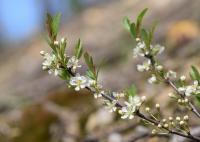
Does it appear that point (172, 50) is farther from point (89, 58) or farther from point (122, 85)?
point (89, 58)

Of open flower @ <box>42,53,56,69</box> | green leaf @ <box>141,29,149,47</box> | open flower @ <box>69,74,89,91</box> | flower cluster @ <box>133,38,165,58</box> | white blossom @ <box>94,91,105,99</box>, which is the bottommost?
white blossom @ <box>94,91,105,99</box>

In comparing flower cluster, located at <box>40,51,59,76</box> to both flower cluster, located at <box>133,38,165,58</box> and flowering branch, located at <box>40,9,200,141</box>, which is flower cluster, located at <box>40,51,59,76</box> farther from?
flower cluster, located at <box>133,38,165,58</box>

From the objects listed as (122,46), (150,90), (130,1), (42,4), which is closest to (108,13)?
(130,1)

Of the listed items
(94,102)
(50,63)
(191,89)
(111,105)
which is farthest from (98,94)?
(94,102)

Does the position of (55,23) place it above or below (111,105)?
above

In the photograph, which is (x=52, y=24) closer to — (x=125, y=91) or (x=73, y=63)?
(x=73, y=63)

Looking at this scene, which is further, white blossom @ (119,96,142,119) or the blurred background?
the blurred background

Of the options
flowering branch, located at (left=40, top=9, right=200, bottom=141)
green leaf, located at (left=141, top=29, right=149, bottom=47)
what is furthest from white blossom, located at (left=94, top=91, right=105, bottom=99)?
green leaf, located at (left=141, top=29, right=149, bottom=47)

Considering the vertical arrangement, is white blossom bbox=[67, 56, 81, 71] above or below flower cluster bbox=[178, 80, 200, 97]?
above

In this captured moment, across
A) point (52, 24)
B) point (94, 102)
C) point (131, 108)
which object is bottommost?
point (131, 108)
